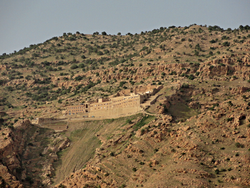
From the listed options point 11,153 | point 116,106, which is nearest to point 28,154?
point 11,153

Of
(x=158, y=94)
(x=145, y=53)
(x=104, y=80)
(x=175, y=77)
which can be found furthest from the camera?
(x=145, y=53)

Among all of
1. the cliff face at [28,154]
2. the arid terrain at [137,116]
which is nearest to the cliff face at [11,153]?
the cliff face at [28,154]

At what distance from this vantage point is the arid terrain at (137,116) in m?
66.8

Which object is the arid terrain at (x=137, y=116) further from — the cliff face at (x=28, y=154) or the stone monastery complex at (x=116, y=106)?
the stone monastery complex at (x=116, y=106)

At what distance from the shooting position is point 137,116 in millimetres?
88438

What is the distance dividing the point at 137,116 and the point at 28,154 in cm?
2030

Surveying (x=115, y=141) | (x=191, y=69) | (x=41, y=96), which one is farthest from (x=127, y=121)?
(x=41, y=96)

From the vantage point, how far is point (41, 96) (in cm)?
12719

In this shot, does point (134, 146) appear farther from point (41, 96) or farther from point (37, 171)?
point (41, 96)

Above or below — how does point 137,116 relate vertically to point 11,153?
above

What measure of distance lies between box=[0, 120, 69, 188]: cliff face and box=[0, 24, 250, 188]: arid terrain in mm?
181

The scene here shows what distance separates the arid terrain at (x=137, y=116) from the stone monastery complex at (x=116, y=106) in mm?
1444

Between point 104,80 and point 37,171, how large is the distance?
150 feet

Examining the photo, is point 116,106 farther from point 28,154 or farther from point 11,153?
point 11,153
